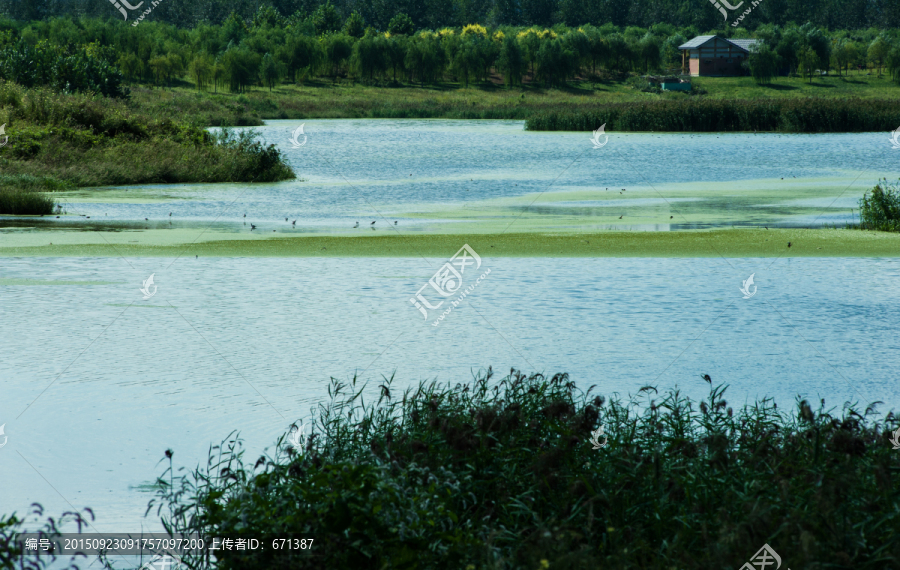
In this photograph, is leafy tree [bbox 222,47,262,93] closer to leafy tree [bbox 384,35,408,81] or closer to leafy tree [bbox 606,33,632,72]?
leafy tree [bbox 384,35,408,81]

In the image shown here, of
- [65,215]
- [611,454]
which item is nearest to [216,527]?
[611,454]

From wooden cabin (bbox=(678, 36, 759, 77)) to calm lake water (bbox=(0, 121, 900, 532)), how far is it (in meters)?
82.6

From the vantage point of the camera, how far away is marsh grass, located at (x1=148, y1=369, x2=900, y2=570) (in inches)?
144

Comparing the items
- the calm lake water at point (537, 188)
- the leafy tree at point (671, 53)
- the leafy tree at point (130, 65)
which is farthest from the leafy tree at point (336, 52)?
the calm lake water at point (537, 188)

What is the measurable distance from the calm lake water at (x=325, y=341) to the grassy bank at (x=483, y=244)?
2.05ft

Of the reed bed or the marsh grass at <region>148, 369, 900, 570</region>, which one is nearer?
the marsh grass at <region>148, 369, 900, 570</region>

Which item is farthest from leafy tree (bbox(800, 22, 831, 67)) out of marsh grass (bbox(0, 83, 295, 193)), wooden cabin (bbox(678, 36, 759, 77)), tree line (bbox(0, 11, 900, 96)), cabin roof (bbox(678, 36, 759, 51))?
marsh grass (bbox(0, 83, 295, 193))

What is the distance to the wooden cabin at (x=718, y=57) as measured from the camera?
92.1 m

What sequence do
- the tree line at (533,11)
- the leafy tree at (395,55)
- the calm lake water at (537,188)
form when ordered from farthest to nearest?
the tree line at (533,11) → the leafy tree at (395,55) → the calm lake water at (537,188)

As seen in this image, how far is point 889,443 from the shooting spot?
4934 millimetres

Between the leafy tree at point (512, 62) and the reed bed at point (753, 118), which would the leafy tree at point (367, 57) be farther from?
the reed bed at point (753, 118)

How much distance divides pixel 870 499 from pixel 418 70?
9034cm

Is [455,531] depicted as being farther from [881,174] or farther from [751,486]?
[881,174]

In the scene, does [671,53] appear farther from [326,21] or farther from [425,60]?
[326,21]
